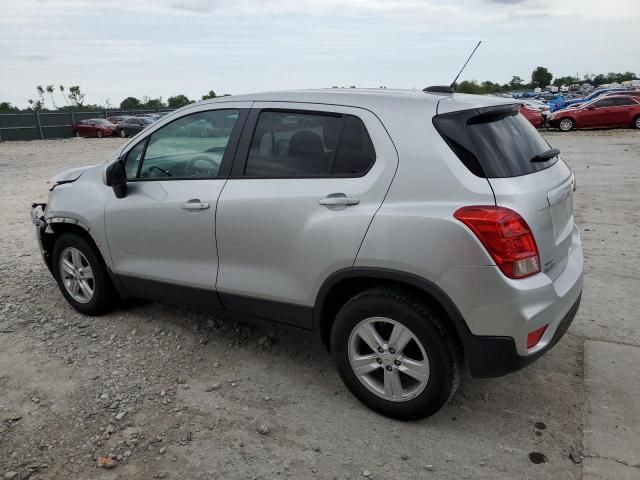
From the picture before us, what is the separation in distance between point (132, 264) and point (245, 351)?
3.48ft

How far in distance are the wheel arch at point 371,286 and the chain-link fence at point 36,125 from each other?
39195mm

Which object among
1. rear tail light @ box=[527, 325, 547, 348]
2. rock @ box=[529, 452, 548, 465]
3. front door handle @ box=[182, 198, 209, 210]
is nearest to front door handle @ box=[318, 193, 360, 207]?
front door handle @ box=[182, 198, 209, 210]

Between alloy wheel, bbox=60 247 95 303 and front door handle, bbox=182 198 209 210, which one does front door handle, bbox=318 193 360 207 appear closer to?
front door handle, bbox=182 198 209 210

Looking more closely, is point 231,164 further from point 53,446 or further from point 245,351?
point 53,446

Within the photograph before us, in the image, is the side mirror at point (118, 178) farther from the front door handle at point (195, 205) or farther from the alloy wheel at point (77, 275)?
the alloy wheel at point (77, 275)

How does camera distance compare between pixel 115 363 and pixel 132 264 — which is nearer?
pixel 115 363

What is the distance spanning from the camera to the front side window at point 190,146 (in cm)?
366

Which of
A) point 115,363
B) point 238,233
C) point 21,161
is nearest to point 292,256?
point 238,233

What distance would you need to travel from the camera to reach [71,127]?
38.6m

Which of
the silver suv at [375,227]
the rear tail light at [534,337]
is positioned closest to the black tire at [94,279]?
the silver suv at [375,227]

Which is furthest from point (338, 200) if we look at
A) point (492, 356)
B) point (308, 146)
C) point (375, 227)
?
point (492, 356)

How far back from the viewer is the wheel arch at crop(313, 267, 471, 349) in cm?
277

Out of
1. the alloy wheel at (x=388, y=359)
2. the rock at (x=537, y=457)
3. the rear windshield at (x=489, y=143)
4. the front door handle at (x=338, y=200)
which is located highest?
the rear windshield at (x=489, y=143)

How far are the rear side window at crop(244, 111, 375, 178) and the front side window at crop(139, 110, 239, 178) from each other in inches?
11.3
